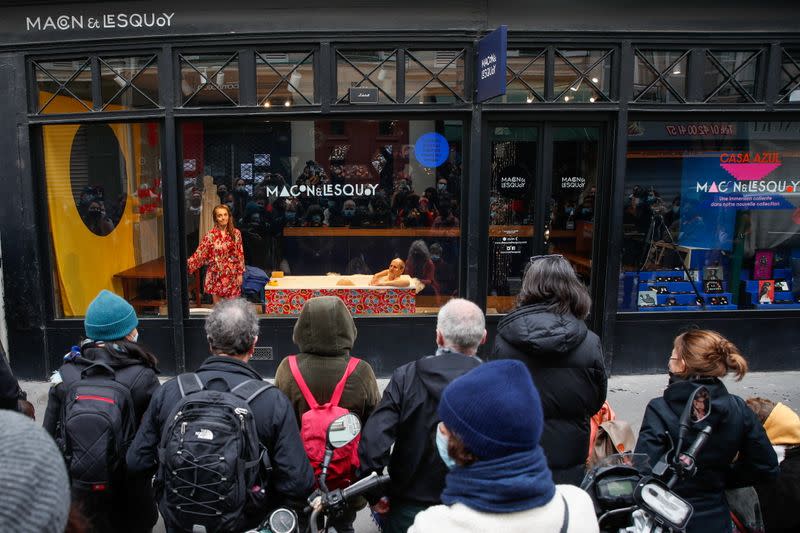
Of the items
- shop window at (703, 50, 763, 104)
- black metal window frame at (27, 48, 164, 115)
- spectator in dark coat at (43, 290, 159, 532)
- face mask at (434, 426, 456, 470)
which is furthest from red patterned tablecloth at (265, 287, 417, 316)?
face mask at (434, 426, 456, 470)

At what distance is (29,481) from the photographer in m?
1.13

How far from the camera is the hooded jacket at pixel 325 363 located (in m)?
3.29

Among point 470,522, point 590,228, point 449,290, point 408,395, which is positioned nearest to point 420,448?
point 408,395

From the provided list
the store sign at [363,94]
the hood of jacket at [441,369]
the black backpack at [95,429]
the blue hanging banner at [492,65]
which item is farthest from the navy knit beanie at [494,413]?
the store sign at [363,94]

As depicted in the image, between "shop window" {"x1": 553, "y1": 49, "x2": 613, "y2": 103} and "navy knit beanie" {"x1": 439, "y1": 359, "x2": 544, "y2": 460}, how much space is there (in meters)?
6.09

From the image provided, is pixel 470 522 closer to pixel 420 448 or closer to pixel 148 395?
pixel 420 448

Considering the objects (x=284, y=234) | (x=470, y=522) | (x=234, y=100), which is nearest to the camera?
(x=470, y=522)

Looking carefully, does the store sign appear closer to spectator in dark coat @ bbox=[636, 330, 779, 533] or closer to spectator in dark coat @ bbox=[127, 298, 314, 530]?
spectator in dark coat @ bbox=[127, 298, 314, 530]

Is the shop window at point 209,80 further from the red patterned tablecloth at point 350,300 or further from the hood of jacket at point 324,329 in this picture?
the hood of jacket at point 324,329

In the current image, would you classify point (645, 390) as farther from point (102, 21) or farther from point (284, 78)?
point (102, 21)

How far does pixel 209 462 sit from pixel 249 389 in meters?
0.39

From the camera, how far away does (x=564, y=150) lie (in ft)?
24.4

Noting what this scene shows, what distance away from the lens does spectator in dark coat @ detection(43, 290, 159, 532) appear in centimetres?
323

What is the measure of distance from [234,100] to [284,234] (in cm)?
167
